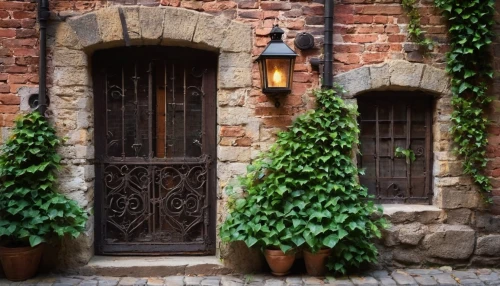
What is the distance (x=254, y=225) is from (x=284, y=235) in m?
0.28

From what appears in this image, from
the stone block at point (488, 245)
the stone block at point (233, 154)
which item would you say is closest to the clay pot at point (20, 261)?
the stone block at point (233, 154)

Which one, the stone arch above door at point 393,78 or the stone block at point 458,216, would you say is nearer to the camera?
the stone arch above door at point 393,78

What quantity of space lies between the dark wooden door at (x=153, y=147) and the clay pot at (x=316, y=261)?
40.7 inches

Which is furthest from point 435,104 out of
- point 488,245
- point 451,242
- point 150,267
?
point 150,267

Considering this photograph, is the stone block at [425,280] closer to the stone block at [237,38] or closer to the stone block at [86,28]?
the stone block at [237,38]

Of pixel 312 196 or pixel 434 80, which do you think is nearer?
pixel 312 196

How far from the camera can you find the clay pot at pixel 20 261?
13.9 ft

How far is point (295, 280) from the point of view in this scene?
14.4ft

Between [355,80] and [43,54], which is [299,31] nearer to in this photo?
[355,80]

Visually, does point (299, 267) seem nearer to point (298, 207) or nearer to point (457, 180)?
point (298, 207)

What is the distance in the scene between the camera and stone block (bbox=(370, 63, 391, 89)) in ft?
15.3

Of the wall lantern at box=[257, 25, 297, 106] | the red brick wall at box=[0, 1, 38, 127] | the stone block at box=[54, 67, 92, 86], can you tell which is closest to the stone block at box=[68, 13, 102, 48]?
the stone block at box=[54, 67, 92, 86]

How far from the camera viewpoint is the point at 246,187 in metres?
4.60

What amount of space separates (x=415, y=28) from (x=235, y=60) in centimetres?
173
